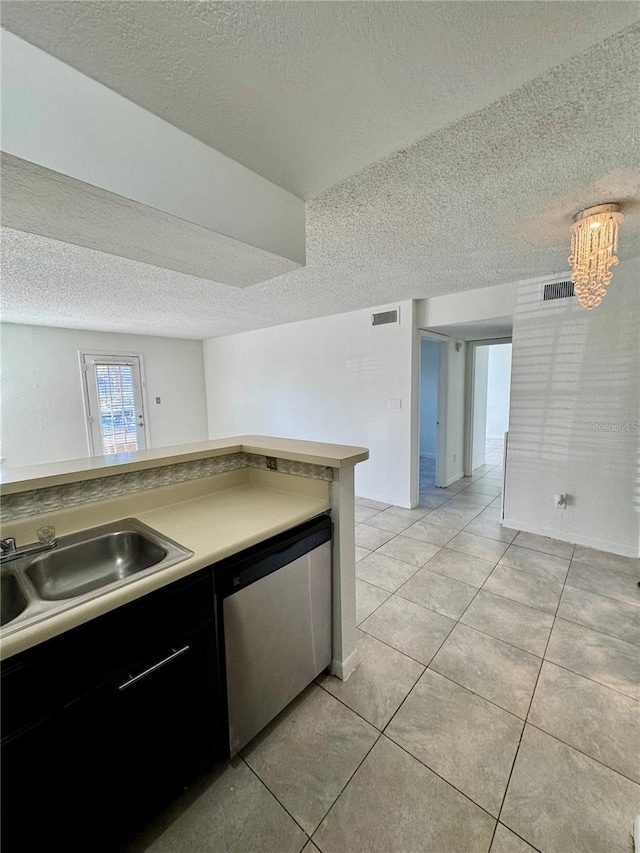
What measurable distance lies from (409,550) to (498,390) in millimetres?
6236

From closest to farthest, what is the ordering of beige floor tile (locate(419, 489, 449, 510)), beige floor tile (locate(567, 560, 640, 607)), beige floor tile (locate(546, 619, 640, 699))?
beige floor tile (locate(546, 619, 640, 699)), beige floor tile (locate(567, 560, 640, 607)), beige floor tile (locate(419, 489, 449, 510))

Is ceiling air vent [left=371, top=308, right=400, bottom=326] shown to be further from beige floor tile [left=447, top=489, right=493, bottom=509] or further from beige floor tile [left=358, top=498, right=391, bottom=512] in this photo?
beige floor tile [left=447, top=489, right=493, bottom=509]

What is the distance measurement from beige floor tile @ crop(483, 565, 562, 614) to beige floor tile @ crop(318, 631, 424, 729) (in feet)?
3.26

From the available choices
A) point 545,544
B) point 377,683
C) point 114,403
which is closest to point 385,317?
point 545,544

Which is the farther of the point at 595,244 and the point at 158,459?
the point at 595,244

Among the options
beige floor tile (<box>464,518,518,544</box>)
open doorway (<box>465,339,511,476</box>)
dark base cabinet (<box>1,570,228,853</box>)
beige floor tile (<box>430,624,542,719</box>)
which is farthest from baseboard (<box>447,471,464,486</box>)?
dark base cabinet (<box>1,570,228,853</box>)

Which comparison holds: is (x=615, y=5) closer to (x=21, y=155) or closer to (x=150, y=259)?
(x=21, y=155)

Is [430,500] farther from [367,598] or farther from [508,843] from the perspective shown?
[508,843]

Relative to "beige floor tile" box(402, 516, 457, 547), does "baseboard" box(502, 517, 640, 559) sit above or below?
above

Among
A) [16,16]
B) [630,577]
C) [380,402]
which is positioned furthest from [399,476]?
[16,16]

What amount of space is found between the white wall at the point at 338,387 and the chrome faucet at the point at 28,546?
10.8 feet

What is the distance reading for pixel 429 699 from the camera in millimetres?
1604

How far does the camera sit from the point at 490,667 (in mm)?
1783

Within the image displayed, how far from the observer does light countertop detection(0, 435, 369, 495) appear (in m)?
1.29
